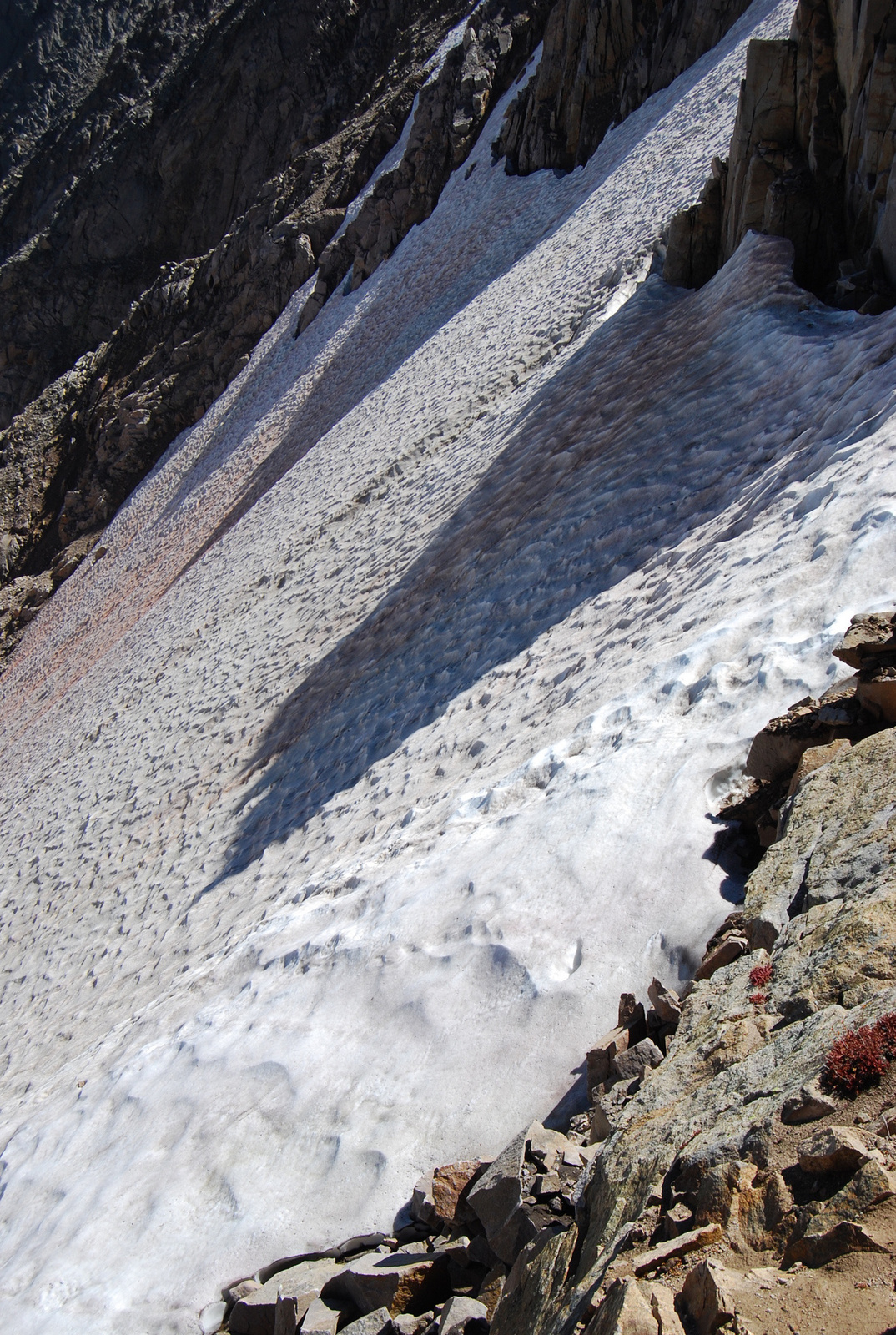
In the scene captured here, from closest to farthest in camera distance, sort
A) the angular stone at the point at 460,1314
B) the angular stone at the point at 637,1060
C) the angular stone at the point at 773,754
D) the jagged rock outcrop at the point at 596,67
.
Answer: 1. the angular stone at the point at 460,1314
2. the angular stone at the point at 637,1060
3. the angular stone at the point at 773,754
4. the jagged rock outcrop at the point at 596,67

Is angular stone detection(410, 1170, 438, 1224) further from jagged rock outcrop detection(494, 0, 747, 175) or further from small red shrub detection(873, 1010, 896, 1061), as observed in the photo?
jagged rock outcrop detection(494, 0, 747, 175)

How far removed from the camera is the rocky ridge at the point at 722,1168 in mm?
1783

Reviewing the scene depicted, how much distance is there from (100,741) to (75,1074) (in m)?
9.59

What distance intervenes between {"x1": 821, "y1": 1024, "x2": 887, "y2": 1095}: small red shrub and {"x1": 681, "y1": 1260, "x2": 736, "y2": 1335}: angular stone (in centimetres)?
49

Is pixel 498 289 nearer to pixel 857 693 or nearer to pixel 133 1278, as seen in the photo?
pixel 857 693

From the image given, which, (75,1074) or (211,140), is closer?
(75,1074)

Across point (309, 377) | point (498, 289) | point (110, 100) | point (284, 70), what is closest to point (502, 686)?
point (498, 289)

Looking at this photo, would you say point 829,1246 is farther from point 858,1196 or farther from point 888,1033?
point 888,1033

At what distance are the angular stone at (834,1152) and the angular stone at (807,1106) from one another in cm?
7

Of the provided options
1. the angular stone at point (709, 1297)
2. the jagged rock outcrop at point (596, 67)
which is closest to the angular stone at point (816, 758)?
the angular stone at point (709, 1297)

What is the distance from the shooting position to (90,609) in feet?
84.4

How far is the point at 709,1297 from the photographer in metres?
1.74

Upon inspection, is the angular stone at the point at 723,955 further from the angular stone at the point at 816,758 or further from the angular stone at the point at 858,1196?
the angular stone at the point at 858,1196

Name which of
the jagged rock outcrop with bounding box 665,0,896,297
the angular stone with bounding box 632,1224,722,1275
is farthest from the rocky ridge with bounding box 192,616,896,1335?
the jagged rock outcrop with bounding box 665,0,896,297
